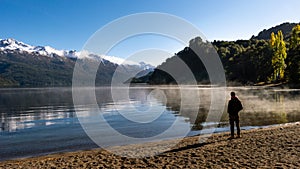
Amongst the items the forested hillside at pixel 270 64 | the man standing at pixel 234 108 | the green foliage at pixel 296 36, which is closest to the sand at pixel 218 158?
the man standing at pixel 234 108

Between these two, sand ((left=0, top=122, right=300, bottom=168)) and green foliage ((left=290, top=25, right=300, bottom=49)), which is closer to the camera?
sand ((left=0, top=122, right=300, bottom=168))

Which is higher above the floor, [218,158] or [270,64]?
[270,64]

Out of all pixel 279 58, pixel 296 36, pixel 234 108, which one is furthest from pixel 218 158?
pixel 296 36

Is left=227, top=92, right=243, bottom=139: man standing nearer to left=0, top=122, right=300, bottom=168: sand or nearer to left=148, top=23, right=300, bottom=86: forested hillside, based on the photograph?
left=0, top=122, right=300, bottom=168: sand

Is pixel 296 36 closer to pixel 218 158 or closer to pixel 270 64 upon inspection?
pixel 270 64

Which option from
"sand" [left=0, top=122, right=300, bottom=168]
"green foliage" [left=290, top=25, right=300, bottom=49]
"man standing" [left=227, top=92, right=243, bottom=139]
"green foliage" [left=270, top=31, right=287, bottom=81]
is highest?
"green foliage" [left=290, top=25, right=300, bottom=49]

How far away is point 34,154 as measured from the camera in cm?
2073

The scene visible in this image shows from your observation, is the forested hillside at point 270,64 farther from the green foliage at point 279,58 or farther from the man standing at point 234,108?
the man standing at point 234,108

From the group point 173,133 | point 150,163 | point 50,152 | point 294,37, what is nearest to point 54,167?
point 150,163

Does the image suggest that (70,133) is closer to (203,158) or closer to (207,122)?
(207,122)

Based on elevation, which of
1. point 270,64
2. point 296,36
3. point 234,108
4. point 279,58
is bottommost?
→ point 234,108

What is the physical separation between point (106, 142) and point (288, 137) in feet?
45.4

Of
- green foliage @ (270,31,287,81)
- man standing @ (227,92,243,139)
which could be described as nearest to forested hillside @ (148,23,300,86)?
green foliage @ (270,31,287,81)

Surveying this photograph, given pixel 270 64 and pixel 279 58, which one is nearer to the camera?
pixel 279 58
